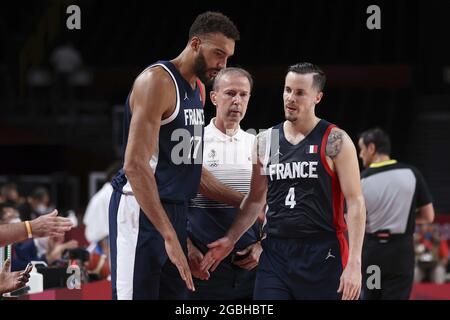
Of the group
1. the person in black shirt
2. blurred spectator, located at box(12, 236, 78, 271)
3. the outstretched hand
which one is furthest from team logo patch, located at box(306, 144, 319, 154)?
the person in black shirt

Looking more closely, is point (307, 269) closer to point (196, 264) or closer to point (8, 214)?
point (196, 264)

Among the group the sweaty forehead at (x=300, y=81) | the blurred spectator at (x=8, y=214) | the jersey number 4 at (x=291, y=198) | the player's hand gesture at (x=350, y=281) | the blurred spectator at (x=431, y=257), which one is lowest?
the blurred spectator at (x=431, y=257)

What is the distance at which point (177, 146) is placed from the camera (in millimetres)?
4840

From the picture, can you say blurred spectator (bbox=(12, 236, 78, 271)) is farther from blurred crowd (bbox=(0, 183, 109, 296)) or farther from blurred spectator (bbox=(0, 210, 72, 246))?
blurred spectator (bbox=(0, 210, 72, 246))

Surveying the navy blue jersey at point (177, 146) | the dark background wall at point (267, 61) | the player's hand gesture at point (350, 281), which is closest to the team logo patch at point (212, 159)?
the navy blue jersey at point (177, 146)

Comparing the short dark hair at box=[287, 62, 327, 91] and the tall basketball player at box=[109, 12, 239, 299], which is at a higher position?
the short dark hair at box=[287, 62, 327, 91]

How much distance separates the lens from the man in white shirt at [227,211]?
5.81 m

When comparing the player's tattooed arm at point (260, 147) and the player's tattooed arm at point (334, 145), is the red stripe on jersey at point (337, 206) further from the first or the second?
the player's tattooed arm at point (260, 147)

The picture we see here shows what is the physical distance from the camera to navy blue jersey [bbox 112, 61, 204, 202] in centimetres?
482

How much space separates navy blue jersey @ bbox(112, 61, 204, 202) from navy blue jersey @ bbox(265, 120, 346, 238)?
0.52 m

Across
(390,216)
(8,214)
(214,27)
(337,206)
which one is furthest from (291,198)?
(8,214)

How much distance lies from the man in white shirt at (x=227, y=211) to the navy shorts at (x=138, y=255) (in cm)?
84

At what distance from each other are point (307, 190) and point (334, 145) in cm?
29

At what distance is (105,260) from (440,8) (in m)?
15.9
